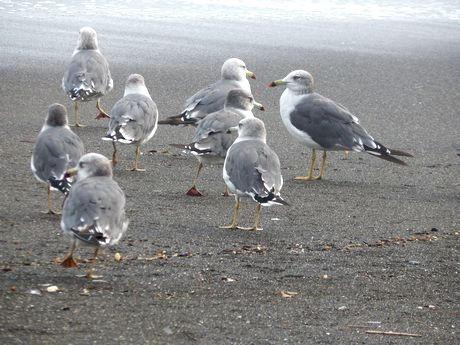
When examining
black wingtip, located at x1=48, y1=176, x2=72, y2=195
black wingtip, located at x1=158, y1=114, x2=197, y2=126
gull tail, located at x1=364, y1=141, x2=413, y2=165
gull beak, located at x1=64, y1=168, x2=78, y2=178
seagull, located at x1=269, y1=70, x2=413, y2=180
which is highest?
gull beak, located at x1=64, y1=168, x2=78, y2=178

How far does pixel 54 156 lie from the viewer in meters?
7.55

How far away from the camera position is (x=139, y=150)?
10203 millimetres

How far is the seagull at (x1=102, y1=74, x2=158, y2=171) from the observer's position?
9.26 metres

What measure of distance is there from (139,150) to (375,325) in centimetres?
488

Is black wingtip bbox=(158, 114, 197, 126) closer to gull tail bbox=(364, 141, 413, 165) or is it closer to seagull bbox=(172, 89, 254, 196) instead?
seagull bbox=(172, 89, 254, 196)

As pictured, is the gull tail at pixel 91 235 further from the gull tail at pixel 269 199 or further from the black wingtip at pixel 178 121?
the black wingtip at pixel 178 121

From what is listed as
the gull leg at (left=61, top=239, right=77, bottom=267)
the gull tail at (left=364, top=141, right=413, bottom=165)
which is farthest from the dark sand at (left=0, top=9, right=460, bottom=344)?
the gull tail at (left=364, top=141, right=413, bottom=165)

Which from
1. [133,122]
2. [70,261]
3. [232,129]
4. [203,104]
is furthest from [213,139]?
[70,261]

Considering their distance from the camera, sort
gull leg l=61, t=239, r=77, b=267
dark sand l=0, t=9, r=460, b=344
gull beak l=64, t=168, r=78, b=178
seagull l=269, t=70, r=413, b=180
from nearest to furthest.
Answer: dark sand l=0, t=9, r=460, b=344, gull leg l=61, t=239, r=77, b=267, gull beak l=64, t=168, r=78, b=178, seagull l=269, t=70, r=413, b=180

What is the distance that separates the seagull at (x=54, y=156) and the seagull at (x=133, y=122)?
130 cm

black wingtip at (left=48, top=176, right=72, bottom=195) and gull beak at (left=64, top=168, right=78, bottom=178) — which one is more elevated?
gull beak at (left=64, top=168, right=78, bottom=178)

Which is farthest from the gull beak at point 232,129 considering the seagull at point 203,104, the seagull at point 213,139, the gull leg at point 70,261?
the gull leg at point 70,261

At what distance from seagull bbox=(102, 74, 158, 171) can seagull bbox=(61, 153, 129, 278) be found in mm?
2798

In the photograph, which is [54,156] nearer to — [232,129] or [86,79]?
[232,129]
